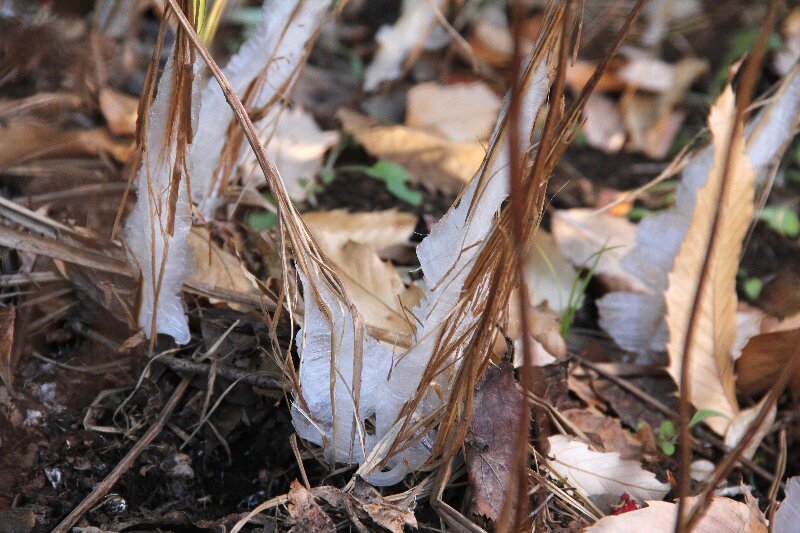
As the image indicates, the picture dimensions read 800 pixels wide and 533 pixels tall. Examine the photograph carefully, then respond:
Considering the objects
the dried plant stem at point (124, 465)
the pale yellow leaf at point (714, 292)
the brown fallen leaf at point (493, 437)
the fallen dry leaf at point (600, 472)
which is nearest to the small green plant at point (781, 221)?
the pale yellow leaf at point (714, 292)

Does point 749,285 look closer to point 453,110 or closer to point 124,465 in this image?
point 453,110

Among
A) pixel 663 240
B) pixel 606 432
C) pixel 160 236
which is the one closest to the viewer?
pixel 160 236

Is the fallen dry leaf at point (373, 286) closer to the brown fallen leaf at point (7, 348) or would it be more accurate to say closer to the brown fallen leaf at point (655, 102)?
the brown fallen leaf at point (7, 348)

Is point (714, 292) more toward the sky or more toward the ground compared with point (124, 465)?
more toward the sky

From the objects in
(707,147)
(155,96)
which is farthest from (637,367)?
(155,96)

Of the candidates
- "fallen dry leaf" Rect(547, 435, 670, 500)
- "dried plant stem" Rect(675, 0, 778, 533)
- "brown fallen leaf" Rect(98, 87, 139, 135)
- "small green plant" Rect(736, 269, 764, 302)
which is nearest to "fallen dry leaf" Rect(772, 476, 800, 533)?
"fallen dry leaf" Rect(547, 435, 670, 500)

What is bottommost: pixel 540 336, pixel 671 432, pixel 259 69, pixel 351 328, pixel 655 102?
pixel 671 432

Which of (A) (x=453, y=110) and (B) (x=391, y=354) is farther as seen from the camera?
(A) (x=453, y=110)

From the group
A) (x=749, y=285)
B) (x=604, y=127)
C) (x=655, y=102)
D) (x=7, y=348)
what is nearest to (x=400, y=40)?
(x=604, y=127)
